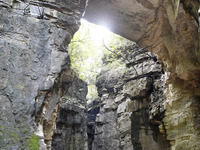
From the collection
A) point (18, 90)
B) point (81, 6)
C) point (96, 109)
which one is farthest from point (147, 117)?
point (96, 109)

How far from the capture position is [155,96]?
304 inches

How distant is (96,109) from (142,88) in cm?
759

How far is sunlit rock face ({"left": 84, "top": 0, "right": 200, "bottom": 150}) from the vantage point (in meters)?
5.48

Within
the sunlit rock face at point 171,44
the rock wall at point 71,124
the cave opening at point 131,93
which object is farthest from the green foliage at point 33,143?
the rock wall at point 71,124

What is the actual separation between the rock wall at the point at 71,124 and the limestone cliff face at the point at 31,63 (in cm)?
664

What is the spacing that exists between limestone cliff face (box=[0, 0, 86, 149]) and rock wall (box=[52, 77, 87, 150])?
21.8 ft

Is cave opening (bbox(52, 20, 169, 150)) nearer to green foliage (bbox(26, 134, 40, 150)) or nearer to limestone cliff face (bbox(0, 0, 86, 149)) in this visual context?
limestone cliff face (bbox(0, 0, 86, 149))

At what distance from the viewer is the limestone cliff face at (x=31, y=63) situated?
3.53 m

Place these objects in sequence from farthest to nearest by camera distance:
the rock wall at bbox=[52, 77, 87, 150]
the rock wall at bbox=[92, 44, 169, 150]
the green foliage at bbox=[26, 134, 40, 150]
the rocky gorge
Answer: the rock wall at bbox=[52, 77, 87, 150]
the rock wall at bbox=[92, 44, 169, 150]
the rocky gorge
the green foliage at bbox=[26, 134, 40, 150]

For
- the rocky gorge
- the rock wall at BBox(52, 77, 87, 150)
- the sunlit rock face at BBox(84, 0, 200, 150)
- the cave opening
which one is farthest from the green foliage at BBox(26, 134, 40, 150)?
the rock wall at BBox(52, 77, 87, 150)

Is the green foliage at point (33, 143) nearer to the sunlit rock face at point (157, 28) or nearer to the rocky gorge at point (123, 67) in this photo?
the rocky gorge at point (123, 67)

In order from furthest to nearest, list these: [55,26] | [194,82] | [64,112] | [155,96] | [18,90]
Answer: [64,112]
[155,96]
[194,82]
[55,26]
[18,90]

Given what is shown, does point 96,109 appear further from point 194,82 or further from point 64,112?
point 194,82

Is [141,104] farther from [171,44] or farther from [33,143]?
[33,143]
